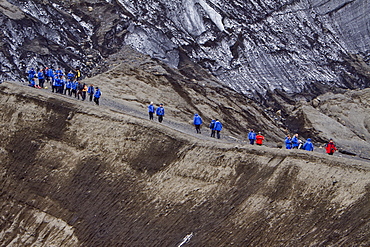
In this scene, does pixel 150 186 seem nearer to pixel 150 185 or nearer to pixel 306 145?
pixel 150 185

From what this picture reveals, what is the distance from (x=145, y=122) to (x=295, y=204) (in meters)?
9.44

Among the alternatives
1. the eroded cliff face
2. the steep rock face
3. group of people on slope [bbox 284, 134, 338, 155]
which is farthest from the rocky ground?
the steep rock face

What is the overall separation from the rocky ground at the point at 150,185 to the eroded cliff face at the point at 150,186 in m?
0.05

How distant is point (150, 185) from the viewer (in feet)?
82.6

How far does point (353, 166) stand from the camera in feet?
70.4

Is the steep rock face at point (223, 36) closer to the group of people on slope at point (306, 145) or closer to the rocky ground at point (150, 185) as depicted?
the rocky ground at point (150, 185)

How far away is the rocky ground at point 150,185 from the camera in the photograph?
20625mm

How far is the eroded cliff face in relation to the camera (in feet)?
67.6

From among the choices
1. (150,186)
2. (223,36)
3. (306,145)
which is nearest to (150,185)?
(150,186)

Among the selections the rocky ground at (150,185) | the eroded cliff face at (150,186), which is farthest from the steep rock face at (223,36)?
the eroded cliff face at (150,186)

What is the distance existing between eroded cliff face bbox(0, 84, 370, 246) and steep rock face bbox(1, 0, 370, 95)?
20316 millimetres

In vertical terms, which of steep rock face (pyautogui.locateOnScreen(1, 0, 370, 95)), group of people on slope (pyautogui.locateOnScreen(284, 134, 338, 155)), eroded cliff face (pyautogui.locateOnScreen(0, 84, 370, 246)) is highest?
steep rock face (pyautogui.locateOnScreen(1, 0, 370, 95))

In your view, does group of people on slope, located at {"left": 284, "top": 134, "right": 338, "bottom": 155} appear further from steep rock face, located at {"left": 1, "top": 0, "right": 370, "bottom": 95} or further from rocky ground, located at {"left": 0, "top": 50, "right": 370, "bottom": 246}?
steep rock face, located at {"left": 1, "top": 0, "right": 370, "bottom": 95}

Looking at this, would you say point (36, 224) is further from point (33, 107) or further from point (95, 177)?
point (33, 107)
